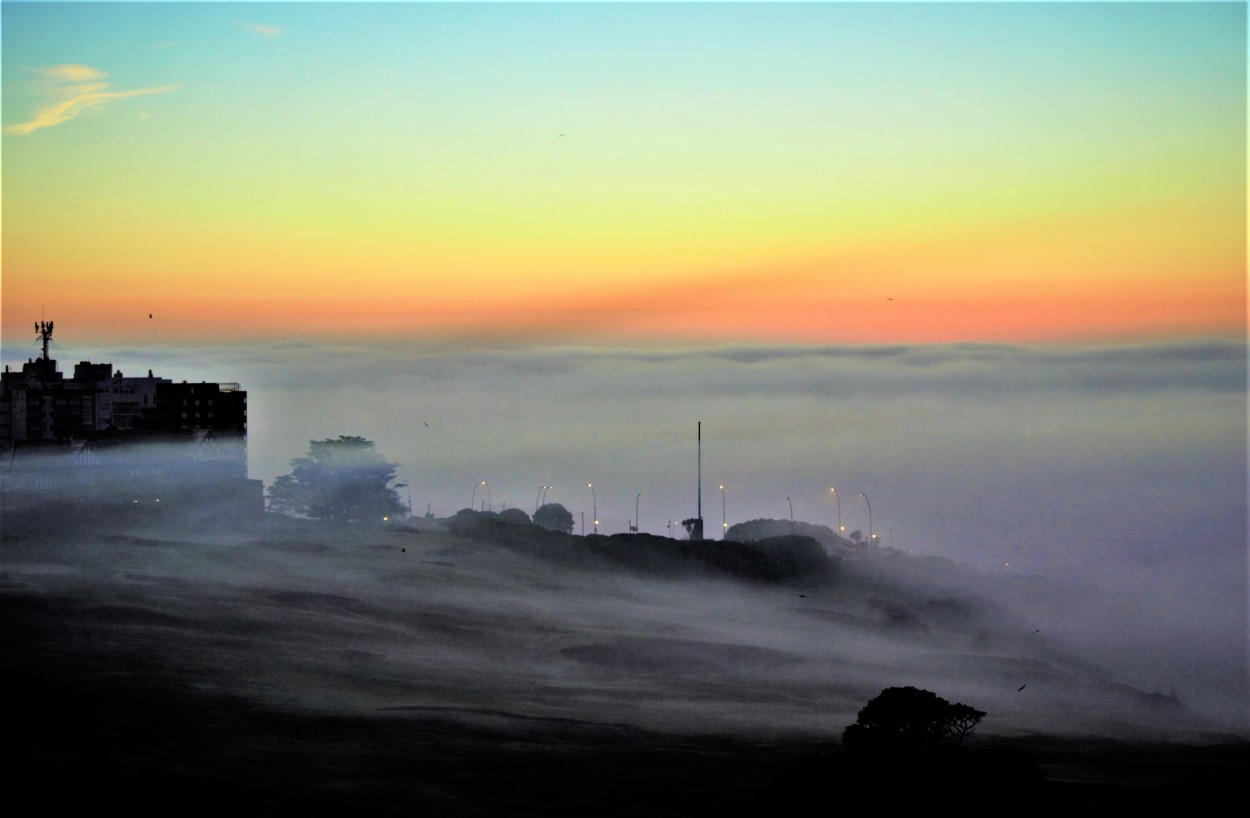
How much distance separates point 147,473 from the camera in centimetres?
18938

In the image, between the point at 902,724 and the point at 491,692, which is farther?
the point at 491,692

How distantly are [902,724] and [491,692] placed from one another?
4655 cm

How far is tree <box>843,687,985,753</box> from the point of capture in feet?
247

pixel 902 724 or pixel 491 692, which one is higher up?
pixel 902 724

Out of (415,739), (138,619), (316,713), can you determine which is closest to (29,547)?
(138,619)

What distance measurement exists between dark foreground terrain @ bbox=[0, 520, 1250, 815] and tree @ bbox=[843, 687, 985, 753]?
2.27 m

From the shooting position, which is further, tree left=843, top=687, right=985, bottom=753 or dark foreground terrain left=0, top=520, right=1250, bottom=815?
tree left=843, top=687, right=985, bottom=753

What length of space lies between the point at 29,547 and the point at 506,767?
8883 centimetres

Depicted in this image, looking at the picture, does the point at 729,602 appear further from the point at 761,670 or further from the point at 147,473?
the point at 147,473

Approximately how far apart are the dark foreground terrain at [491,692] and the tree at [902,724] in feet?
7.45

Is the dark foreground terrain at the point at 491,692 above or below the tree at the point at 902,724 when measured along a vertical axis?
below

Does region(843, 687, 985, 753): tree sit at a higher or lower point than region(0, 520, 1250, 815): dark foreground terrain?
higher

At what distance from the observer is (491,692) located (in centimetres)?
11500

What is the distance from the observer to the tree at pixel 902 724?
7531 centimetres
